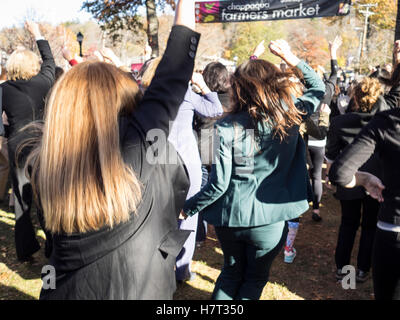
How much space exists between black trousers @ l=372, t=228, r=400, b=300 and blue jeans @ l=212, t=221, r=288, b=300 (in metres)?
0.68

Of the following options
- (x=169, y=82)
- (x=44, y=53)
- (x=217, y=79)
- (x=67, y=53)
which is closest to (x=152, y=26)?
(x=67, y=53)

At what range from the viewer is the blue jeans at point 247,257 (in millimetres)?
2514

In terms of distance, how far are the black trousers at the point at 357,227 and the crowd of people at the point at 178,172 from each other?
0.5 inches

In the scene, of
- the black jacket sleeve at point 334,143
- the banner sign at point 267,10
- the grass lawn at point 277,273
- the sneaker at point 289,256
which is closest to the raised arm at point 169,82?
the black jacket sleeve at point 334,143

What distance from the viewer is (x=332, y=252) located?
4.54 metres

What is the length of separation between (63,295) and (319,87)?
7.14 ft

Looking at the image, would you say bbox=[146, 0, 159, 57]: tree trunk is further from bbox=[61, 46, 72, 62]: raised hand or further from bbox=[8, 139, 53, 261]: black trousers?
bbox=[8, 139, 53, 261]: black trousers

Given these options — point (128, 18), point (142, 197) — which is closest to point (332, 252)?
point (142, 197)

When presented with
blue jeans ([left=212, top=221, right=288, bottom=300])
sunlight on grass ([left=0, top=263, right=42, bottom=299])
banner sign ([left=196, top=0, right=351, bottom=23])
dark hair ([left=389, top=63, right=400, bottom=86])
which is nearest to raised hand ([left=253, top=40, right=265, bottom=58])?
dark hair ([left=389, top=63, right=400, bottom=86])

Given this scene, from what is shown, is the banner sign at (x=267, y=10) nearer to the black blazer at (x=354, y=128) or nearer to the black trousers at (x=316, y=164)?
the black trousers at (x=316, y=164)

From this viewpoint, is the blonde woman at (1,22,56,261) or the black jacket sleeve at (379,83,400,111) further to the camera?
the blonde woman at (1,22,56,261)

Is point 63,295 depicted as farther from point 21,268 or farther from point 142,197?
point 21,268

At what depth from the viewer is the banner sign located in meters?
9.52

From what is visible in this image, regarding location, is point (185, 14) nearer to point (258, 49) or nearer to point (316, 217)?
point (258, 49)
